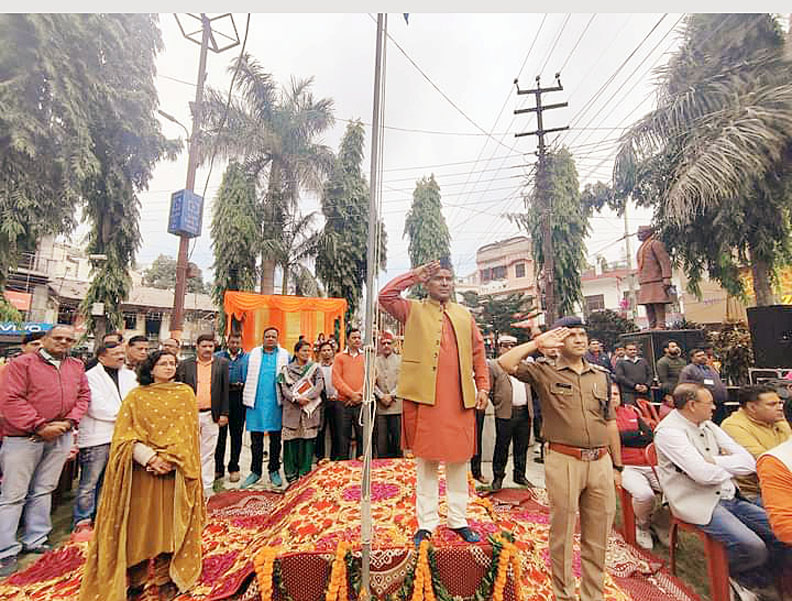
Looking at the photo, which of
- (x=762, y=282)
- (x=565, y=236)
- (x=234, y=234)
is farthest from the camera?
(x=565, y=236)

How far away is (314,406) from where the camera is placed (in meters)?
4.86

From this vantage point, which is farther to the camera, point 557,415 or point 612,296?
point 612,296

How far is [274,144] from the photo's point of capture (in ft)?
48.0

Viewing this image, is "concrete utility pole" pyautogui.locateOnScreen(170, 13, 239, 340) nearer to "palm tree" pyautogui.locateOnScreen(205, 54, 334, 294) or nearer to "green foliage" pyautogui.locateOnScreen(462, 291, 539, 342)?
"palm tree" pyautogui.locateOnScreen(205, 54, 334, 294)

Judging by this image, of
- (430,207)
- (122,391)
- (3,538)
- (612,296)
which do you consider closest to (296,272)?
(430,207)

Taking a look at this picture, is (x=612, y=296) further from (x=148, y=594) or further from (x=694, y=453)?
(x=148, y=594)

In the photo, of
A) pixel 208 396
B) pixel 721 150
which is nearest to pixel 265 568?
pixel 208 396

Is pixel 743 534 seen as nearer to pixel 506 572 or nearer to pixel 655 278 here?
pixel 506 572

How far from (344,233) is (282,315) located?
18.3 ft

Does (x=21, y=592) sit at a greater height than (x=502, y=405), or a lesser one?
lesser

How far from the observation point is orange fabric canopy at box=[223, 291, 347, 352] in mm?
10008

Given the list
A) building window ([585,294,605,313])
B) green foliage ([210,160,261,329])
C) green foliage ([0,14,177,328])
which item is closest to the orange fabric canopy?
green foliage ([210,160,261,329])

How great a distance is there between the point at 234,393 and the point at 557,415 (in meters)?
4.13

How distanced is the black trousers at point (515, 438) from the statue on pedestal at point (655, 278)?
189 inches
